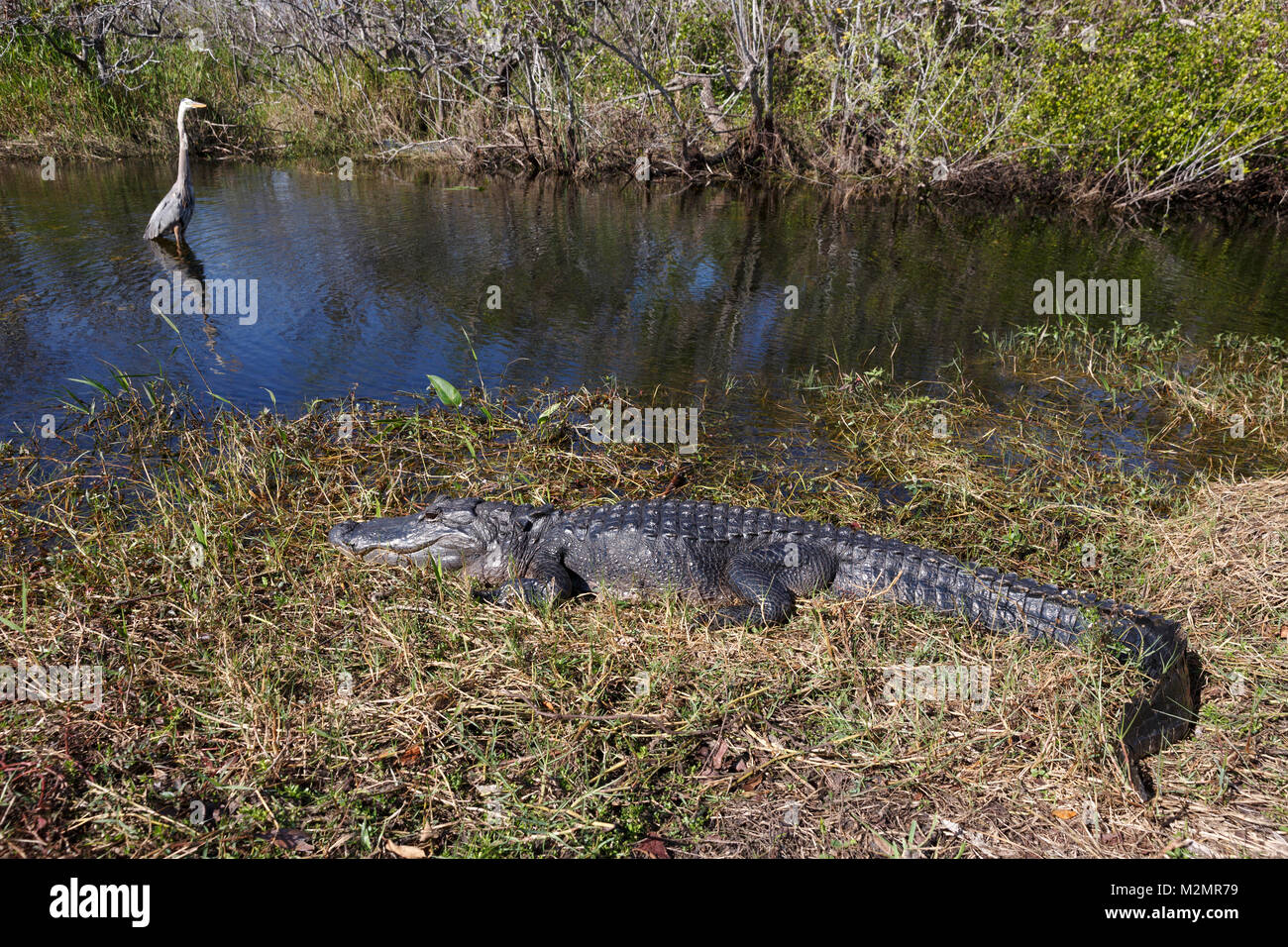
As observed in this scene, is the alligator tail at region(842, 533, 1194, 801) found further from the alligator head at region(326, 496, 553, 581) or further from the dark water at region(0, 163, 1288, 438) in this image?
the dark water at region(0, 163, 1288, 438)

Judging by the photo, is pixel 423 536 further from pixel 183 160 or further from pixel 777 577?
pixel 183 160

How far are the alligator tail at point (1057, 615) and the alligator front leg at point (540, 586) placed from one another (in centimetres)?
140

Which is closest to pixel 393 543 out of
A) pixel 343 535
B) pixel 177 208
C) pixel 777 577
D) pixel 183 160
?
pixel 343 535

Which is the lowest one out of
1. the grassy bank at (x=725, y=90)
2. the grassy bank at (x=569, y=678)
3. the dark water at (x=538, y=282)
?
the grassy bank at (x=569, y=678)

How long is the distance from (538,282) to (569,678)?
20.8ft

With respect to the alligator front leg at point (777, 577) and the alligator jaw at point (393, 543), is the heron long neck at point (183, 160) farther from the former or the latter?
the alligator front leg at point (777, 577)

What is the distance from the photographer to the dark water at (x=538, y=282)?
20.9 feet

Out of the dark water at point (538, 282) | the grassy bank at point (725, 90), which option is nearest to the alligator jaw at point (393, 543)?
the dark water at point (538, 282)

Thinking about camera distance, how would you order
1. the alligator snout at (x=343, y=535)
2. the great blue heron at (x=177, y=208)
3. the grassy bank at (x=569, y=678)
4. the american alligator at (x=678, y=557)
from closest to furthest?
the grassy bank at (x=569, y=678)
the american alligator at (x=678, y=557)
the alligator snout at (x=343, y=535)
the great blue heron at (x=177, y=208)

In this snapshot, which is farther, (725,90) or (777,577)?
(725,90)

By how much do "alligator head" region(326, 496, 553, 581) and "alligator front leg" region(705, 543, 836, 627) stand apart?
3.58 ft

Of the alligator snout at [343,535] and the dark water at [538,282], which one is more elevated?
the dark water at [538,282]

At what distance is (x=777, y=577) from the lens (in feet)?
12.8
